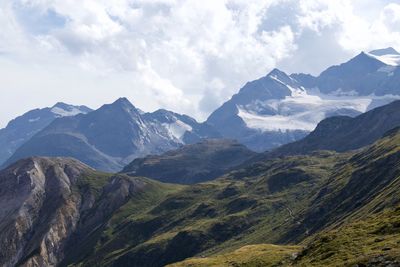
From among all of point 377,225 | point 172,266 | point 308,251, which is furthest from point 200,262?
point 377,225

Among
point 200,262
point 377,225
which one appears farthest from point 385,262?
point 200,262

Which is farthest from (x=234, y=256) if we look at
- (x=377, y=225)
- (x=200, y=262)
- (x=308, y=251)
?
(x=377, y=225)

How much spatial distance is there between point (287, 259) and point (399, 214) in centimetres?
2533

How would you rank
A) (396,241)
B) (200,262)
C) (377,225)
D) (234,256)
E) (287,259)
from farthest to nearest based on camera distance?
(200,262) < (234,256) < (287,259) < (377,225) < (396,241)

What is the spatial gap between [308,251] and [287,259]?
15323 millimetres

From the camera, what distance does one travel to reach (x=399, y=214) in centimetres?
7856

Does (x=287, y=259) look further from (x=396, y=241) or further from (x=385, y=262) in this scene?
(x=385, y=262)

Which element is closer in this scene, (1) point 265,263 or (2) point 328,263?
(2) point 328,263

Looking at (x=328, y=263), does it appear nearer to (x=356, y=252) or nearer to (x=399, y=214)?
(x=356, y=252)

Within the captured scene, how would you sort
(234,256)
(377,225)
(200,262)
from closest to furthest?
(377,225)
(234,256)
(200,262)

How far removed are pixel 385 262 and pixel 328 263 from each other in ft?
37.6

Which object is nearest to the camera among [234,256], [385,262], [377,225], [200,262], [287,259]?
[385,262]

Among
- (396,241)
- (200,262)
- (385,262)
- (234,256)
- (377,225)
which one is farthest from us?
(200,262)

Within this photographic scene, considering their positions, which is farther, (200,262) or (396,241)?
(200,262)
